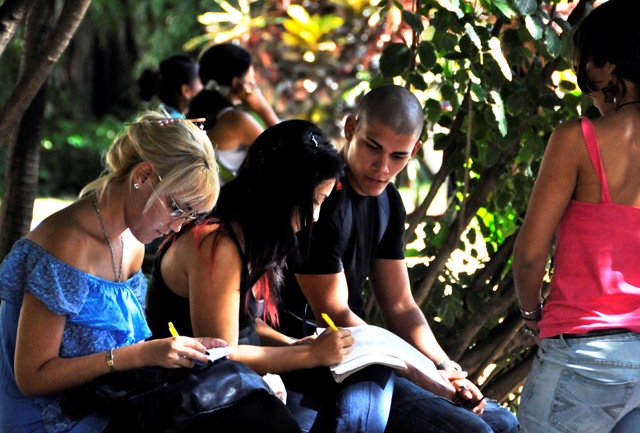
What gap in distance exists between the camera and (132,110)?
13.6m

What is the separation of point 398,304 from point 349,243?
1.06 feet

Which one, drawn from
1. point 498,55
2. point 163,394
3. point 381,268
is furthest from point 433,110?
point 163,394

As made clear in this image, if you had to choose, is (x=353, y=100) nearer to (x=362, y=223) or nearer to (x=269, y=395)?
(x=362, y=223)

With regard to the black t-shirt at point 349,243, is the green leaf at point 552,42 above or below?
above

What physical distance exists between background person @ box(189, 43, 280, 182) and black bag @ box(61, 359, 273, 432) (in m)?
2.62

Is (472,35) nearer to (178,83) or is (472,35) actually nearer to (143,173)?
(143,173)

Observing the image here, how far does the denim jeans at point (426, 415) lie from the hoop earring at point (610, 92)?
1.05 meters

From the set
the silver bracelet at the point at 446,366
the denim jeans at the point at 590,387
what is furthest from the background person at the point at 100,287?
the silver bracelet at the point at 446,366

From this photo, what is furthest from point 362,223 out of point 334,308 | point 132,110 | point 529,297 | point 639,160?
point 132,110

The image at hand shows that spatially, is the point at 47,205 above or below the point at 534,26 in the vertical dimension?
below

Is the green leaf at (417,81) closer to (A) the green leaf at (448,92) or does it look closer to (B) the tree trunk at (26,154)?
(A) the green leaf at (448,92)

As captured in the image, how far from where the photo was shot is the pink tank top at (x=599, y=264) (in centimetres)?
262

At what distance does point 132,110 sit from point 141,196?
1114cm

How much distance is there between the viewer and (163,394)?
258 centimetres
